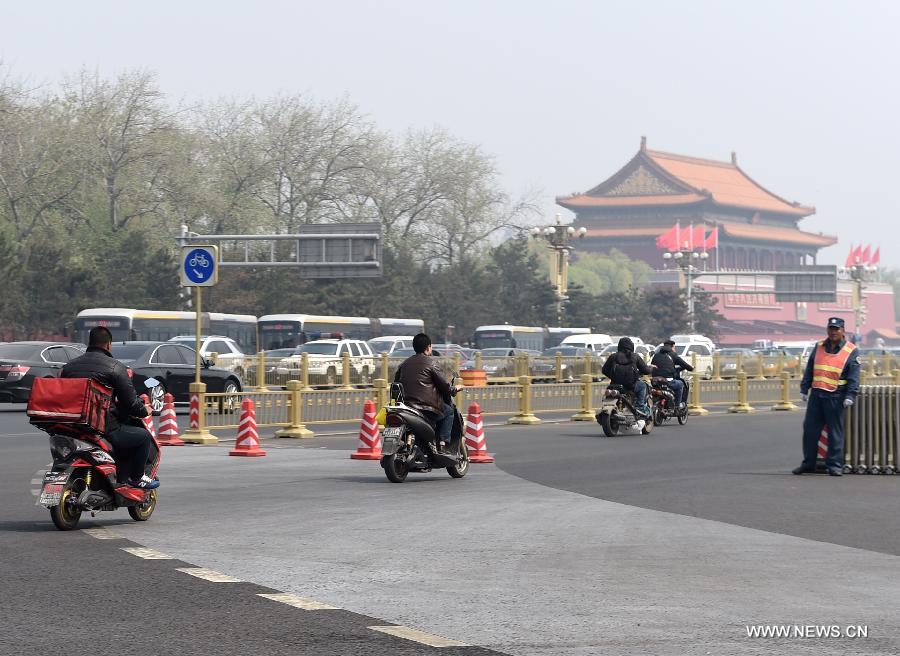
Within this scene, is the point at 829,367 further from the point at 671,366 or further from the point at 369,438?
the point at 671,366

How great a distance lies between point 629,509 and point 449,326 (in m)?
59.9

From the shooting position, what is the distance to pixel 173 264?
201ft

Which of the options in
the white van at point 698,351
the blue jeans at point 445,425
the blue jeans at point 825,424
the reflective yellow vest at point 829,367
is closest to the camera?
the blue jeans at point 445,425

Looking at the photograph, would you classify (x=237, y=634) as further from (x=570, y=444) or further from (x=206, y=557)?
(x=570, y=444)

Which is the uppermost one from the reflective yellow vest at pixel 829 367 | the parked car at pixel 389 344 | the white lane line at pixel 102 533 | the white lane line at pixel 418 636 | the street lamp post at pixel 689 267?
the street lamp post at pixel 689 267

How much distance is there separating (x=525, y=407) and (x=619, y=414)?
3.76 m

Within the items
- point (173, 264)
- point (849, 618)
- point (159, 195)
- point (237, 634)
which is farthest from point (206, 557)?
point (159, 195)

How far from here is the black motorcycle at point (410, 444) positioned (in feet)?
51.3

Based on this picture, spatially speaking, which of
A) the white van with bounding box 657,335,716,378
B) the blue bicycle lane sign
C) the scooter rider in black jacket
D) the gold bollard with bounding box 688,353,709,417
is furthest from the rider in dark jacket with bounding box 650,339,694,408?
the white van with bounding box 657,335,716,378

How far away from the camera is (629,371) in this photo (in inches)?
981

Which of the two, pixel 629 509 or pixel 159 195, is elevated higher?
pixel 159 195

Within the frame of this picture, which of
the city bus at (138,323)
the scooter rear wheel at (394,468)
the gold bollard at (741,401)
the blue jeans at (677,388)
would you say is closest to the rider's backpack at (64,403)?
the scooter rear wheel at (394,468)

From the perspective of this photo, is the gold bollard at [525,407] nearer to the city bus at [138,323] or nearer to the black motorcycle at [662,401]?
the black motorcycle at [662,401]

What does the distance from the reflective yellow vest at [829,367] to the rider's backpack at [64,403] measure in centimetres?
898
